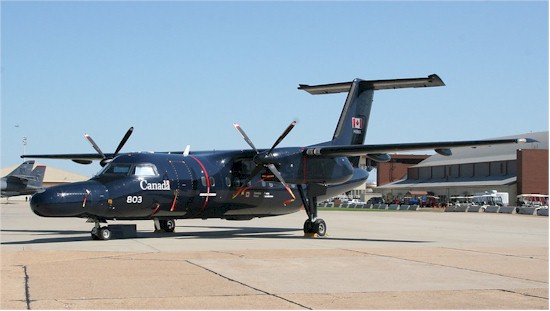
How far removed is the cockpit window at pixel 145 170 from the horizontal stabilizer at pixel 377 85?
9.68 m

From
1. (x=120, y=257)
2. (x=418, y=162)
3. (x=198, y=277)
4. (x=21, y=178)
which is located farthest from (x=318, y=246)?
(x=418, y=162)

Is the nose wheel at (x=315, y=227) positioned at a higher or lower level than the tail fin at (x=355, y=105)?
lower

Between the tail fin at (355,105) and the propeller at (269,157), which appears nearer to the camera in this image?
the propeller at (269,157)

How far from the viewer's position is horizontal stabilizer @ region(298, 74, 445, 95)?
28.0m

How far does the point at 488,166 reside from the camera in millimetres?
115125

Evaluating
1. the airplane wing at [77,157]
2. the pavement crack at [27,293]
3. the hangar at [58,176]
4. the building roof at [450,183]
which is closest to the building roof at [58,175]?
the hangar at [58,176]

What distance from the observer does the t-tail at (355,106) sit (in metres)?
29.7

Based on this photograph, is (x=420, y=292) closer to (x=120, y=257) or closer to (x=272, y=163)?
(x=120, y=257)

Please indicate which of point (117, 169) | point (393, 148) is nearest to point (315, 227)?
point (393, 148)

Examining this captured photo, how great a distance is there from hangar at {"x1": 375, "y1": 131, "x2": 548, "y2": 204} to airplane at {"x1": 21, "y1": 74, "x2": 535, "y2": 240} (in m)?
71.3

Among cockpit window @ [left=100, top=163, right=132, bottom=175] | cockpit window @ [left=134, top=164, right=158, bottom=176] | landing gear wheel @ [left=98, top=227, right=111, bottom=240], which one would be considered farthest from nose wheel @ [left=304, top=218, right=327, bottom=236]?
landing gear wheel @ [left=98, top=227, right=111, bottom=240]

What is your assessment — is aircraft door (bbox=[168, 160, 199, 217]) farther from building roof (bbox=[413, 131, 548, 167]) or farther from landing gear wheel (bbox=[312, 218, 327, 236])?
building roof (bbox=[413, 131, 548, 167])

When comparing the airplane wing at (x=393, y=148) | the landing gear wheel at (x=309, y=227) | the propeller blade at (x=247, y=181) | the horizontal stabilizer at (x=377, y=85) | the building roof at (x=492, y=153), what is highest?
the building roof at (x=492, y=153)

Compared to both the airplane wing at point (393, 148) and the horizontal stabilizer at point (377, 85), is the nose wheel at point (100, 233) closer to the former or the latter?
the airplane wing at point (393, 148)
